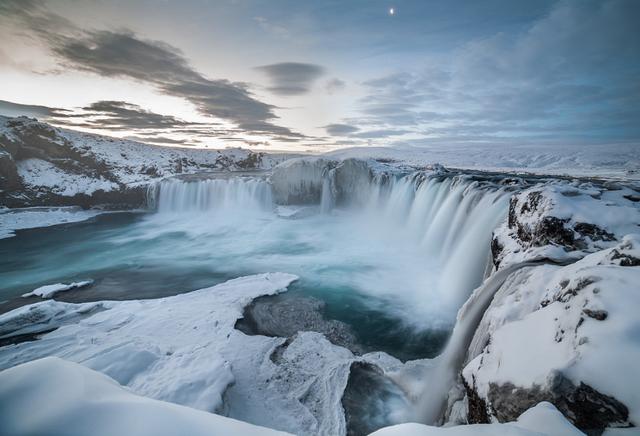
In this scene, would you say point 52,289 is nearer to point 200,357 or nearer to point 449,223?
point 200,357

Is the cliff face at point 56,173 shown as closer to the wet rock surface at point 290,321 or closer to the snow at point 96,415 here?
the wet rock surface at point 290,321

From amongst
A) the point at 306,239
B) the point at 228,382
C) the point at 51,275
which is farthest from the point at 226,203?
the point at 228,382

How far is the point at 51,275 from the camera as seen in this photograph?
12711mm

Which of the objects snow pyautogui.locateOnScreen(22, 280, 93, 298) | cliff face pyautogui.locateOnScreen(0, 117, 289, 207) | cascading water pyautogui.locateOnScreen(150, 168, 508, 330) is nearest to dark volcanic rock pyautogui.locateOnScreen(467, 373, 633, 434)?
cascading water pyautogui.locateOnScreen(150, 168, 508, 330)

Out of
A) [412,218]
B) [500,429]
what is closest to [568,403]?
[500,429]

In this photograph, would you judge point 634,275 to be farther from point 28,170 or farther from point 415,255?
point 28,170

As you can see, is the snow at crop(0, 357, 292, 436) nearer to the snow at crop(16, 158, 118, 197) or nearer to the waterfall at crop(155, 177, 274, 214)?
the waterfall at crop(155, 177, 274, 214)

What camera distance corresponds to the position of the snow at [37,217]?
2050 centimetres

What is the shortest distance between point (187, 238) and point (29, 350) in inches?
516

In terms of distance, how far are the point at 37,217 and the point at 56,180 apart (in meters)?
5.18

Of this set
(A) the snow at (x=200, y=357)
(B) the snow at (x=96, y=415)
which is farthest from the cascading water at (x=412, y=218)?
(B) the snow at (x=96, y=415)

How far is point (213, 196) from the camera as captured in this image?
2712 cm

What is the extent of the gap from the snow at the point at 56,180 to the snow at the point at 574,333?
109ft

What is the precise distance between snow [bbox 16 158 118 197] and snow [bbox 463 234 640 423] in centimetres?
3321
